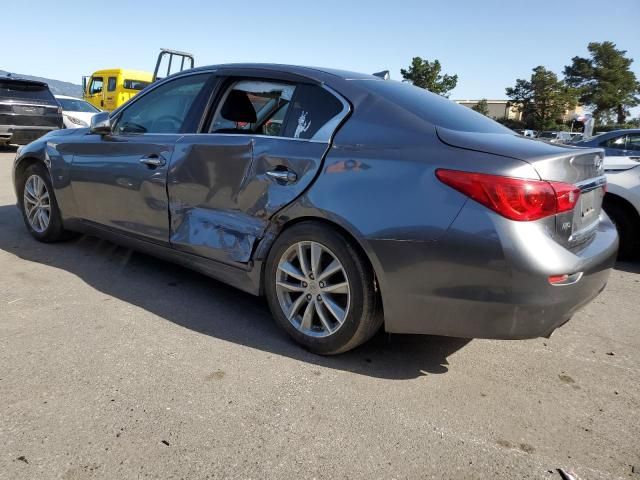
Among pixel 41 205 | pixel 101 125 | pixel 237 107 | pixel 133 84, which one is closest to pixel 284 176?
pixel 237 107

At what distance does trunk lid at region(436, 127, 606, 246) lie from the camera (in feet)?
8.25

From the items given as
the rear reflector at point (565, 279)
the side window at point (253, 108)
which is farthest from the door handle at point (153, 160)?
the rear reflector at point (565, 279)

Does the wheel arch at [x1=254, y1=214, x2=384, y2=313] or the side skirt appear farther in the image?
the side skirt

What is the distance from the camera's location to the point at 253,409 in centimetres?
245

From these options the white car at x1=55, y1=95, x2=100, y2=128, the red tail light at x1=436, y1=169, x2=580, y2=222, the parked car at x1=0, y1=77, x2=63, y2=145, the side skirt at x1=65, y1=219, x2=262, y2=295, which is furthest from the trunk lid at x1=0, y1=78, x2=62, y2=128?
the red tail light at x1=436, y1=169, x2=580, y2=222

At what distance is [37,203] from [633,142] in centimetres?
799

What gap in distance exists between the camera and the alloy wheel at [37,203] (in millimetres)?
4918

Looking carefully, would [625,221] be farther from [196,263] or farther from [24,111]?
[24,111]

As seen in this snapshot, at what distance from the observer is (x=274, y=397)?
2.56 m

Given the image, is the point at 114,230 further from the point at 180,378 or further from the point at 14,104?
the point at 14,104

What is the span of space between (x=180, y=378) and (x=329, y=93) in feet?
5.80

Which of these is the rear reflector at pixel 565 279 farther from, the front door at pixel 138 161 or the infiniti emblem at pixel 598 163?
the front door at pixel 138 161

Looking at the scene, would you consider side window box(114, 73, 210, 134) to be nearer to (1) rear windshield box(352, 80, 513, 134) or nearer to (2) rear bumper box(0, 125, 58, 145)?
(1) rear windshield box(352, 80, 513, 134)

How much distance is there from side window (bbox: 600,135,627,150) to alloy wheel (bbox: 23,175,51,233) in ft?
25.0
